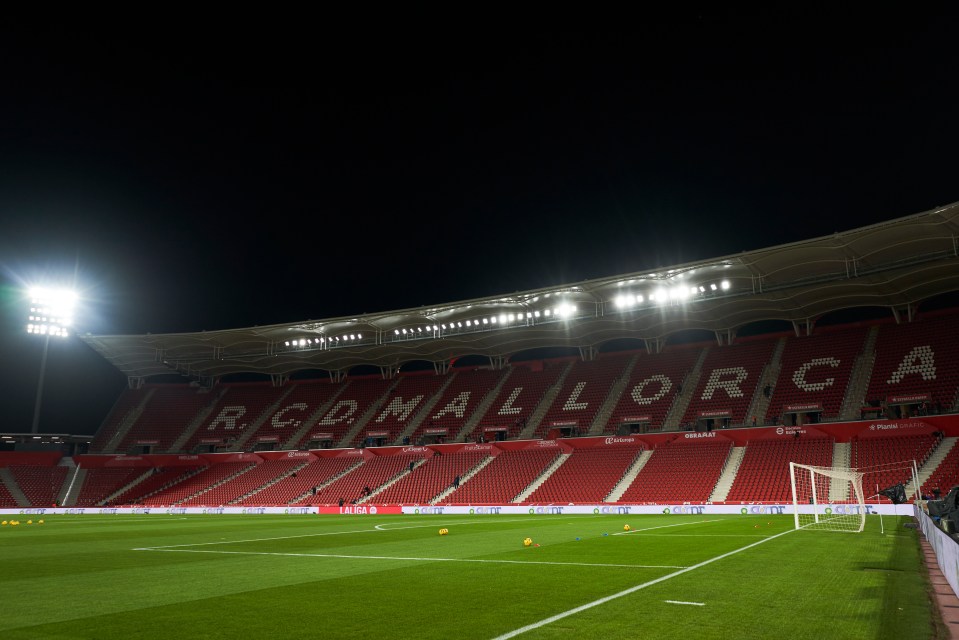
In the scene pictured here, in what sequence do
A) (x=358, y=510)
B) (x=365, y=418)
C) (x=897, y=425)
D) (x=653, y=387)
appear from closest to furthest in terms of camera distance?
(x=897, y=425) < (x=358, y=510) < (x=653, y=387) < (x=365, y=418)

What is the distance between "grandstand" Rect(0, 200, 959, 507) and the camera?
3738cm

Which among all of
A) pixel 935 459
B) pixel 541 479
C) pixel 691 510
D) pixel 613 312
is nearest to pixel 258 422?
pixel 541 479

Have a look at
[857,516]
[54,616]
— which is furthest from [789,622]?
[857,516]

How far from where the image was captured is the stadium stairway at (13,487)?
5047 centimetres

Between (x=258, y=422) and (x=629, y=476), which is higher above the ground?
(x=258, y=422)

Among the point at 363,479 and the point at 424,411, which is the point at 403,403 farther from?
the point at 363,479

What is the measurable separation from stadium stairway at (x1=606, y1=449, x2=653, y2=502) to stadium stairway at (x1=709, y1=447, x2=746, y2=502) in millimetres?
5013

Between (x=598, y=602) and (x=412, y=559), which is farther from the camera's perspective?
(x=412, y=559)

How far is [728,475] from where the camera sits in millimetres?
37812

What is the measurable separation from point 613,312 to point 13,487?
4965cm

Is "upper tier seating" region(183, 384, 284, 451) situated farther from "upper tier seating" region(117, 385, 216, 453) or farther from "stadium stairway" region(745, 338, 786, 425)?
"stadium stairway" region(745, 338, 786, 425)

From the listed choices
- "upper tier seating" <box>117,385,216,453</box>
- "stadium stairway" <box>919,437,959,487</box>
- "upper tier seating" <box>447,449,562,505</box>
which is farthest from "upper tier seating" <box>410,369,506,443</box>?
"stadium stairway" <box>919,437,959,487</box>

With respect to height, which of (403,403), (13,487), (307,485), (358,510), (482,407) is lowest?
(358,510)

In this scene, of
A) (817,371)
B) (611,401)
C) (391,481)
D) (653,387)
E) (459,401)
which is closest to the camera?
(817,371)
